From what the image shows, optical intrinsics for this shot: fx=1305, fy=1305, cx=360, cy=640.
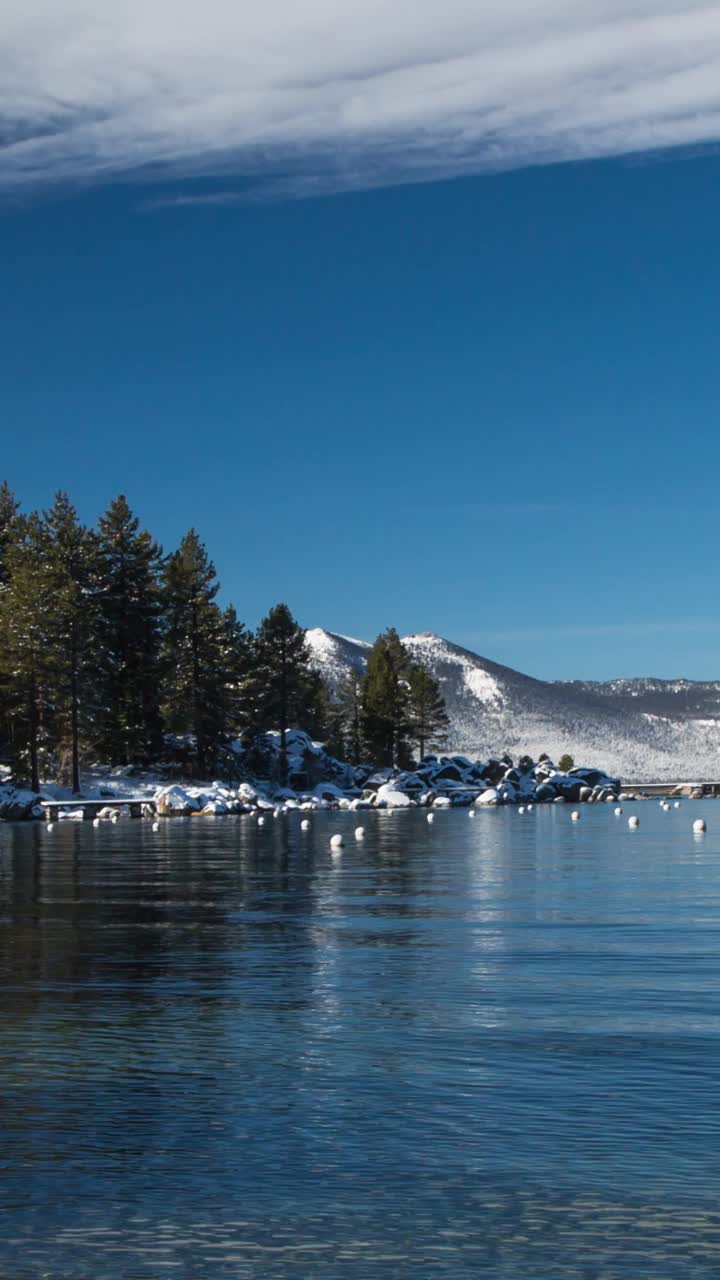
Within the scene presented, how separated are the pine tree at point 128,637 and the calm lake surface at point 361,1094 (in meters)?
64.8

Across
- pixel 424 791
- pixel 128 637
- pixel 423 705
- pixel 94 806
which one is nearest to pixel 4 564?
pixel 128 637

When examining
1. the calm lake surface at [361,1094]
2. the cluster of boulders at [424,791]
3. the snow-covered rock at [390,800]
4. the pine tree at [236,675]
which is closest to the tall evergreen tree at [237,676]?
the pine tree at [236,675]

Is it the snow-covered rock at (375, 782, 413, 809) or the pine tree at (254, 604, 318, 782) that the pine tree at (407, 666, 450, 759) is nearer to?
the pine tree at (254, 604, 318, 782)

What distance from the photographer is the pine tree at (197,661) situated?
89.8 metres

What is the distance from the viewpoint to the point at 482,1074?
9.91 meters

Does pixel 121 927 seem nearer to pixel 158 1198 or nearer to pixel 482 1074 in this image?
pixel 482 1074

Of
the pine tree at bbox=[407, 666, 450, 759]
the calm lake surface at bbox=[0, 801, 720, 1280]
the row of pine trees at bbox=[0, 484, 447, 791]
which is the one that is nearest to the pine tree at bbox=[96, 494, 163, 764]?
the row of pine trees at bbox=[0, 484, 447, 791]

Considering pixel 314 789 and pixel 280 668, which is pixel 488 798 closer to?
pixel 314 789

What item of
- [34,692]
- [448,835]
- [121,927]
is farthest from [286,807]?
[121,927]

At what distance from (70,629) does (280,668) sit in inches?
1182

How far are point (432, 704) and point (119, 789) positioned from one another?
60555 millimetres

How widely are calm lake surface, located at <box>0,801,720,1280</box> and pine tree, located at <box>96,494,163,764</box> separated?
64.8 m

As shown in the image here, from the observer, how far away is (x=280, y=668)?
108m

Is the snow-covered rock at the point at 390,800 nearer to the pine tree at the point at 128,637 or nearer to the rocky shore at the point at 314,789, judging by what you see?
the rocky shore at the point at 314,789
